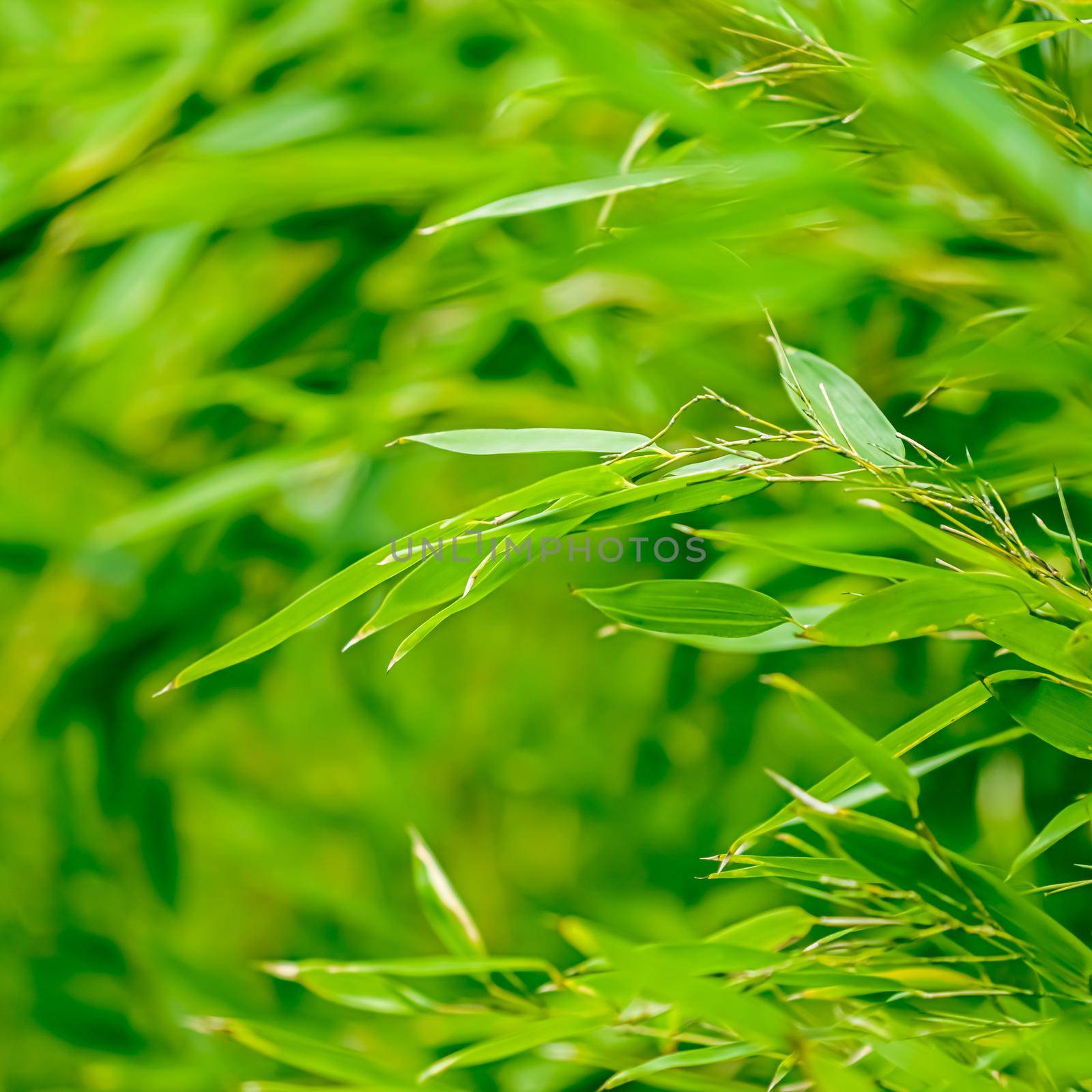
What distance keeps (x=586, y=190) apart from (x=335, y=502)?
0.28 m

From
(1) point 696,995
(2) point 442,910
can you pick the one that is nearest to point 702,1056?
(1) point 696,995

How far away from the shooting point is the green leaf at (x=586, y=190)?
29cm

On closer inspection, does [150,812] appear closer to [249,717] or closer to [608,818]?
[249,717]

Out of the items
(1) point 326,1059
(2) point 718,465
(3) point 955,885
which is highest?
(2) point 718,465

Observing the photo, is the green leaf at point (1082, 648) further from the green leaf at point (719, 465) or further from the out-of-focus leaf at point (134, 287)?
the out-of-focus leaf at point (134, 287)

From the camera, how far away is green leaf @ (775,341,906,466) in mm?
249

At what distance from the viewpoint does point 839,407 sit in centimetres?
26

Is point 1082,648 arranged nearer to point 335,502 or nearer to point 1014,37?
point 1014,37

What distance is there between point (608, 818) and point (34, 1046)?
0.39 meters

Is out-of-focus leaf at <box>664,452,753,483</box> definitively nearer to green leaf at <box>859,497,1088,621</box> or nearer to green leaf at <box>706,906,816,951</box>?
green leaf at <box>859,497,1088,621</box>

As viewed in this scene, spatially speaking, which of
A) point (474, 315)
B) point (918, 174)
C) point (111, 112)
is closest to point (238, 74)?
point (111, 112)

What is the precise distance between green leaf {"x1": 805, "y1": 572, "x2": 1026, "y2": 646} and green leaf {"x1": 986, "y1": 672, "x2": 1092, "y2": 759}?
29 mm

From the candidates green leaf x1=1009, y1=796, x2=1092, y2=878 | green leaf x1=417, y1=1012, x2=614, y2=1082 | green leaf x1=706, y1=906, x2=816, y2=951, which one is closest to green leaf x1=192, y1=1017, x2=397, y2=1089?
green leaf x1=417, y1=1012, x2=614, y2=1082

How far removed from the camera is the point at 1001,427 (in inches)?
15.9
